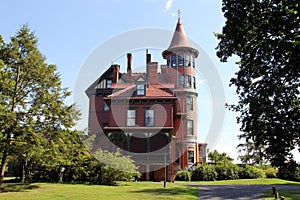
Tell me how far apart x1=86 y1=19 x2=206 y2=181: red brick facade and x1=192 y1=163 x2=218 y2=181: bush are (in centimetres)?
296

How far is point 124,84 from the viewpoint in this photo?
35.2 metres

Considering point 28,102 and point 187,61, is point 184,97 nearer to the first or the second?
point 187,61

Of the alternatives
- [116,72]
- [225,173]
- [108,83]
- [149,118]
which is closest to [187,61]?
[116,72]

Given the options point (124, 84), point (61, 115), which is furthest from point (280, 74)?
point (124, 84)

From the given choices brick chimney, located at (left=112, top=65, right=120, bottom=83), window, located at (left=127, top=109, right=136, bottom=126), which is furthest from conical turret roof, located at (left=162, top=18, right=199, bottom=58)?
window, located at (left=127, top=109, right=136, bottom=126)

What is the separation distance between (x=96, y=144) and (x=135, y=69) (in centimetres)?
1308

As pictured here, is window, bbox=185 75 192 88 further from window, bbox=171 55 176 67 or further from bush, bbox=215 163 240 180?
bush, bbox=215 163 240 180

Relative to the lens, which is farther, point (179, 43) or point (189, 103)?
point (179, 43)

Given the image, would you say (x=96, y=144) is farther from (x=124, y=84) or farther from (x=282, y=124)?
(x=282, y=124)

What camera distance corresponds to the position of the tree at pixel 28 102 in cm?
1694

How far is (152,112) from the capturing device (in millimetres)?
31750

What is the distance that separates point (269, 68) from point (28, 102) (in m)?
14.3

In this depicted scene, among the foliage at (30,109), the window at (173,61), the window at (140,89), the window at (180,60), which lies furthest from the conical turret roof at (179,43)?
the foliage at (30,109)

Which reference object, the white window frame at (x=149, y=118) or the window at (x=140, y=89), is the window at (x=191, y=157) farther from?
the window at (x=140, y=89)
